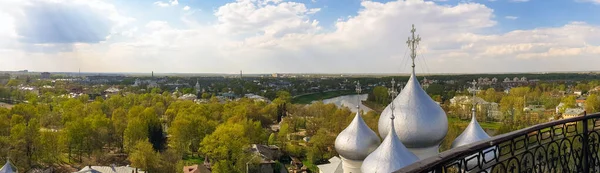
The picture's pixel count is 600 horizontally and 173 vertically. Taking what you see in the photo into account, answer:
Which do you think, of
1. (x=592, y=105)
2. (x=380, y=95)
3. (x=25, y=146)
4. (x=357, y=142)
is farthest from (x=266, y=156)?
(x=380, y=95)

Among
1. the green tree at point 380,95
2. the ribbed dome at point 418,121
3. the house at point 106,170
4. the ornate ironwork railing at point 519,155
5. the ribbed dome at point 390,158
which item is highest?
the ornate ironwork railing at point 519,155

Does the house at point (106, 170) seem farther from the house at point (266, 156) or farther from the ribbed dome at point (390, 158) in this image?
the ribbed dome at point (390, 158)

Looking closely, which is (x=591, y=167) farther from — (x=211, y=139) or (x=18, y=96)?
(x=18, y=96)

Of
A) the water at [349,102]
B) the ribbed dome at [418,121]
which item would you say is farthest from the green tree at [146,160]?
the water at [349,102]

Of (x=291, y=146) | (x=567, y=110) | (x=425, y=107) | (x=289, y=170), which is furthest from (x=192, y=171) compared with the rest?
(x=567, y=110)

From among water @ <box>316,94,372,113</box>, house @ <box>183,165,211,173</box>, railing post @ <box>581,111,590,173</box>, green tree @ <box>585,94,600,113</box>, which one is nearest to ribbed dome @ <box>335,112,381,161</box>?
railing post @ <box>581,111,590,173</box>

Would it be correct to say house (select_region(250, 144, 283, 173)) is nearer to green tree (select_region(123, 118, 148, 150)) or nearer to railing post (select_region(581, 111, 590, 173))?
green tree (select_region(123, 118, 148, 150))

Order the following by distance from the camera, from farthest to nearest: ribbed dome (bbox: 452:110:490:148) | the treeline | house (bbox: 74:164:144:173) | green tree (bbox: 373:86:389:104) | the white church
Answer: green tree (bbox: 373:86:389:104) → the treeline → house (bbox: 74:164:144:173) → ribbed dome (bbox: 452:110:490:148) → the white church
